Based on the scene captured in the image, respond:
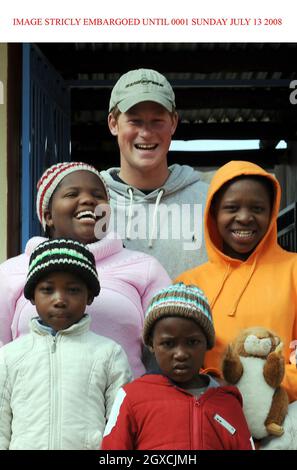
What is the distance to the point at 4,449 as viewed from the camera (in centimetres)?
304

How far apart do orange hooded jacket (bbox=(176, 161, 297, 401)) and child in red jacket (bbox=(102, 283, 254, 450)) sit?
0.27 metres

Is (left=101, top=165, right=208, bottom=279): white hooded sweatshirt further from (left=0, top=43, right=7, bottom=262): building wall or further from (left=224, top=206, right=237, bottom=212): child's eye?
(left=0, top=43, right=7, bottom=262): building wall

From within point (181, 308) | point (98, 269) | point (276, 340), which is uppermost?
point (98, 269)

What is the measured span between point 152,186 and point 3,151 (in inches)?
39.9

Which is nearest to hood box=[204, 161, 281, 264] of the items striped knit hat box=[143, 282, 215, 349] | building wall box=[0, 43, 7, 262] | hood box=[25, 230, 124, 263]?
hood box=[25, 230, 124, 263]

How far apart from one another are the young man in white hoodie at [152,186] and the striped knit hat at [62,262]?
2.90ft

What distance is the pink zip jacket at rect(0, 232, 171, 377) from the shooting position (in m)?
3.38

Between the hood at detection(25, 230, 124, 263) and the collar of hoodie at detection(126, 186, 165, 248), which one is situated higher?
the collar of hoodie at detection(126, 186, 165, 248)

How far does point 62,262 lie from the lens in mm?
3145

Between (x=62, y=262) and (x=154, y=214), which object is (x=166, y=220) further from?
(x=62, y=262)

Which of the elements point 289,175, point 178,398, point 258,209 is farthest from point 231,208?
point 289,175

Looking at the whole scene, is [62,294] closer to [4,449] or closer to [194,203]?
[4,449]

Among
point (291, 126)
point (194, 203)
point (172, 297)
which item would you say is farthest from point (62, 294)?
point (291, 126)

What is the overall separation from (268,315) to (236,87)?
3008 millimetres
